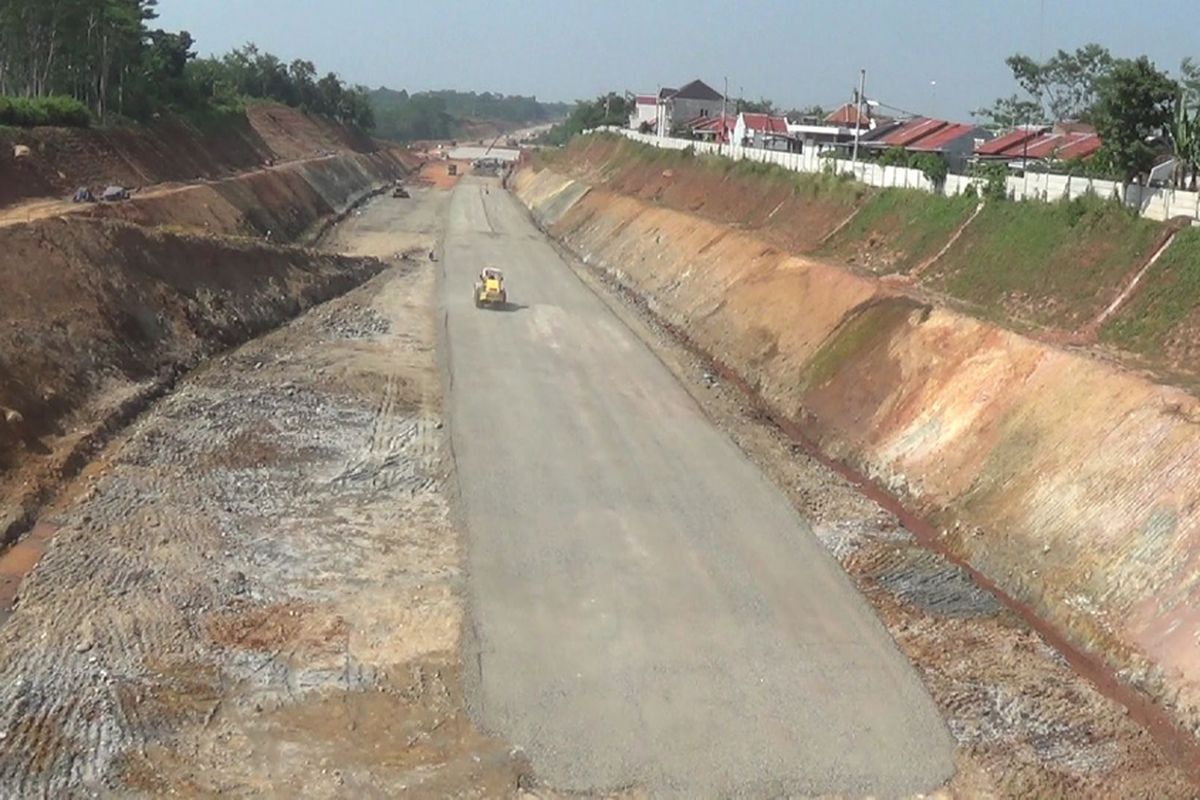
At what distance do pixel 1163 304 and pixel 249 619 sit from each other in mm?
24581

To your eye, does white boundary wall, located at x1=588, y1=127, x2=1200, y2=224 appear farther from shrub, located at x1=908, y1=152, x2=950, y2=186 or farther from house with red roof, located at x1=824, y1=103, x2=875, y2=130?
house with red roof, located at x1=824, y1=103, x2=875, y2=130

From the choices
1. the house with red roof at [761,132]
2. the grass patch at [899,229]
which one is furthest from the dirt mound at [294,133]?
the grass patch at [899,229]

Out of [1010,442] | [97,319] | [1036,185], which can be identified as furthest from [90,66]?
[1010,442]

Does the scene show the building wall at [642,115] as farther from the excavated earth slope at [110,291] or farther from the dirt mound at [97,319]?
the dirt mound at [97,319]

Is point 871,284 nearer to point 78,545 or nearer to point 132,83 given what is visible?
point 78,545

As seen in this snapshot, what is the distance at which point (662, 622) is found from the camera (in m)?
21.9

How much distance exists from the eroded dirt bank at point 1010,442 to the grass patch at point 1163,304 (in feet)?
7.67

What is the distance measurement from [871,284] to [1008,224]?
16.8 feet

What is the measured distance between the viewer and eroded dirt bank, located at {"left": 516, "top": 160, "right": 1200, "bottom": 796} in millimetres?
21672

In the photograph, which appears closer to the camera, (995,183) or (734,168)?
(995,183)

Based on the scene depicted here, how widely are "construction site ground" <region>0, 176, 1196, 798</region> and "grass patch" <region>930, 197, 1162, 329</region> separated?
28.0 ft

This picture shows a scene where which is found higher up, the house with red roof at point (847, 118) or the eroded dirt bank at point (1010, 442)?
the house with red roof at point (847, 118)

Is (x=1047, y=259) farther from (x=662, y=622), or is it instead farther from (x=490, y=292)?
(x=490, y=292)

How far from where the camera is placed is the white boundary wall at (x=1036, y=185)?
110ft
